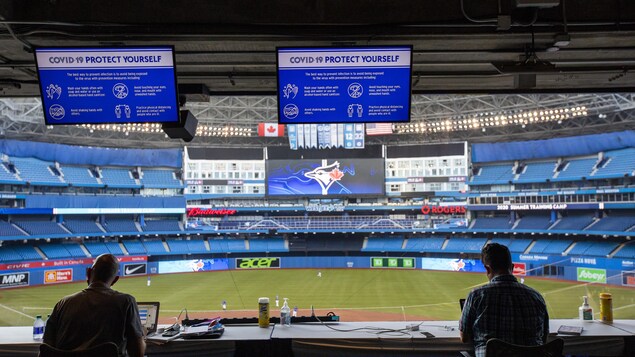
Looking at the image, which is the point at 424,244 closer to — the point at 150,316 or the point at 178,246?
the point at 178,246

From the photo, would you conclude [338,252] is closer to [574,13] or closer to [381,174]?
[381,174]

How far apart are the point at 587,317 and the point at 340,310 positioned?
750 inches

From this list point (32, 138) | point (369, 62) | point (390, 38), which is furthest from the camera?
point (32, 138)

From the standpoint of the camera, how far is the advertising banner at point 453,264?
133 feet

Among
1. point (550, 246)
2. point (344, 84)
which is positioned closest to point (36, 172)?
point (344, 84)

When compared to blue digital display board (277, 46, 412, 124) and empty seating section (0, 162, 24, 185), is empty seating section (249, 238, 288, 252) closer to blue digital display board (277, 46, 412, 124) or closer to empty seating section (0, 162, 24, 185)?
empty seating section (0, 162, 24, 185)

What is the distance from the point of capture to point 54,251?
38.1 metres

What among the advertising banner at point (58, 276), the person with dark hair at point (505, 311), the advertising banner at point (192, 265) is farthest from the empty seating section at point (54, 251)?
the person with dark hair at point (505, 311)

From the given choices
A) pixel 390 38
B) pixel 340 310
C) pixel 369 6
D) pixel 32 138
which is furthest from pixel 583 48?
pixel 32 138

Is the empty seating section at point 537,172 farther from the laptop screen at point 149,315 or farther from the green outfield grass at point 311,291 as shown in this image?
the laptop screen at point 149,315

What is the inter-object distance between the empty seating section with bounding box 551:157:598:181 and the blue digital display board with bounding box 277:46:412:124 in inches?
1619

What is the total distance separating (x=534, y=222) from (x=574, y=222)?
353 cm

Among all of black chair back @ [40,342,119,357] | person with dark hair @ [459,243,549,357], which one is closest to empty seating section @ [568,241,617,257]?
person with dark hair @ [459,243,549,357]

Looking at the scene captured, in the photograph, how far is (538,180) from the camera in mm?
43594
